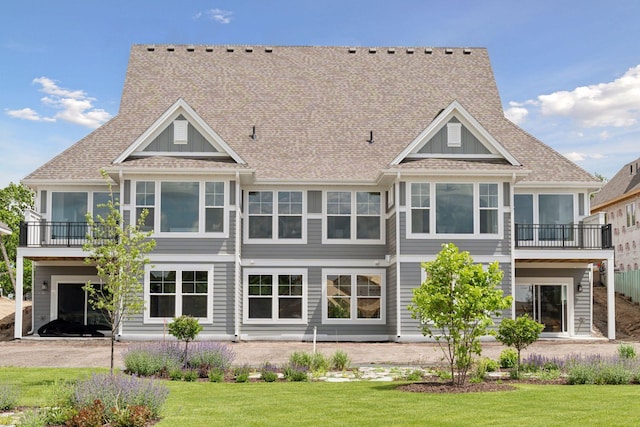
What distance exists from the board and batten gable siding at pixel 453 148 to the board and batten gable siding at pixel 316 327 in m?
5.13

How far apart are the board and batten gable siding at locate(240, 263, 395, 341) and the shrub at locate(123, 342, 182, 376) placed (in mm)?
10926

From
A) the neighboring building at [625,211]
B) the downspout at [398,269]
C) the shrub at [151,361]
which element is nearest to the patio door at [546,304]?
the downspout at [398,269]

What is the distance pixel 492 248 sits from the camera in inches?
1163

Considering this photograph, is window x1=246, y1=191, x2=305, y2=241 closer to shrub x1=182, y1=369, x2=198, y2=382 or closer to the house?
the house

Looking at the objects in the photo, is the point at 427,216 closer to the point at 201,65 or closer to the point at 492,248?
the point at 492,248

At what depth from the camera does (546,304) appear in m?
32.6

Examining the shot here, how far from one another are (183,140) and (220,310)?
5.91 meters

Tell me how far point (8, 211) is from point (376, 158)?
3528 centimetres

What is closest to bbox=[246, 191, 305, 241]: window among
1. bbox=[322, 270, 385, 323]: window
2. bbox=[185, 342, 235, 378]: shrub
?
bbox=[322, 270, 385, 323]: window

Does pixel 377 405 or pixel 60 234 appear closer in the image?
pixel 377 405

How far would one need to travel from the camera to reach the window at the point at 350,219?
3164 centimetres

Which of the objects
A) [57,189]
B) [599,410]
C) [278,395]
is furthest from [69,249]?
[599,410]

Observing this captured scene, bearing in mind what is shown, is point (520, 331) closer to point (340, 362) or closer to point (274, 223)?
point (340, 362)

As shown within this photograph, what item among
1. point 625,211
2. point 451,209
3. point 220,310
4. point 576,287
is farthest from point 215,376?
point 625,211
